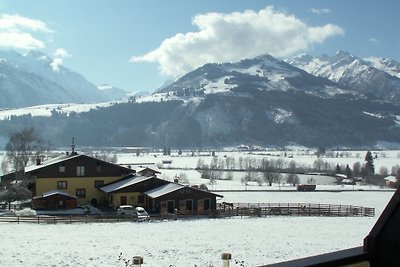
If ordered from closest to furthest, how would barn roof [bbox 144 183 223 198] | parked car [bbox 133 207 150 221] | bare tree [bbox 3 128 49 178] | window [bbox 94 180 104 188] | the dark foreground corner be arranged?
the dark foreground corner, parked car [bbox 133 207 150 221], barn roof [bbox 144 183 223 198], window [bbox 94 180 104 188], bare tree [bbox 3 128 49 178]

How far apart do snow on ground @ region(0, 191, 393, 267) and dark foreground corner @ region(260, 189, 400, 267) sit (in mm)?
16021

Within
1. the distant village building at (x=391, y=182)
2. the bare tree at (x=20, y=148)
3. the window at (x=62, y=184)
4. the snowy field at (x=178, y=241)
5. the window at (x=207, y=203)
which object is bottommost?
the snowy field at (x=178, y=241)

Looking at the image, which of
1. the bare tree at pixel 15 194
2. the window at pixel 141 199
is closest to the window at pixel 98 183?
the window at pixel 141 199

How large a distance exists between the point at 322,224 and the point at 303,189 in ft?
125

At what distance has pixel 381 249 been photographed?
Answer: 349 cm

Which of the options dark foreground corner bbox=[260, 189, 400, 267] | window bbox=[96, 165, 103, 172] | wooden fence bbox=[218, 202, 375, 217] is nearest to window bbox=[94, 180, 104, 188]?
window bbox=[96, 165, 103, 172]

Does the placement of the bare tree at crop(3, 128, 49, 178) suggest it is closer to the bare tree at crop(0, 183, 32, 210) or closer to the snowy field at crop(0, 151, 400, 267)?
the bare tree at crop(0, 183, 32, 210)

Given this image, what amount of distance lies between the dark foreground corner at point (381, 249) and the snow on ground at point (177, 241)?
16.0 metres

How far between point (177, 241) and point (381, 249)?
22.8 meters

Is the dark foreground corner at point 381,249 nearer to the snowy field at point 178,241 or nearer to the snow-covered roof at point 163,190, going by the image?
the snowy field at point 178,241

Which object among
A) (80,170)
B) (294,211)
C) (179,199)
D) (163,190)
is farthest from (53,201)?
(294,211)

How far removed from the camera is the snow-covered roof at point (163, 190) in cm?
4067

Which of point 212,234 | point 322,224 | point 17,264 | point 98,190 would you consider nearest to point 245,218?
point 322,224

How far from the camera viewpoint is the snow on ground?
66.8 feet
